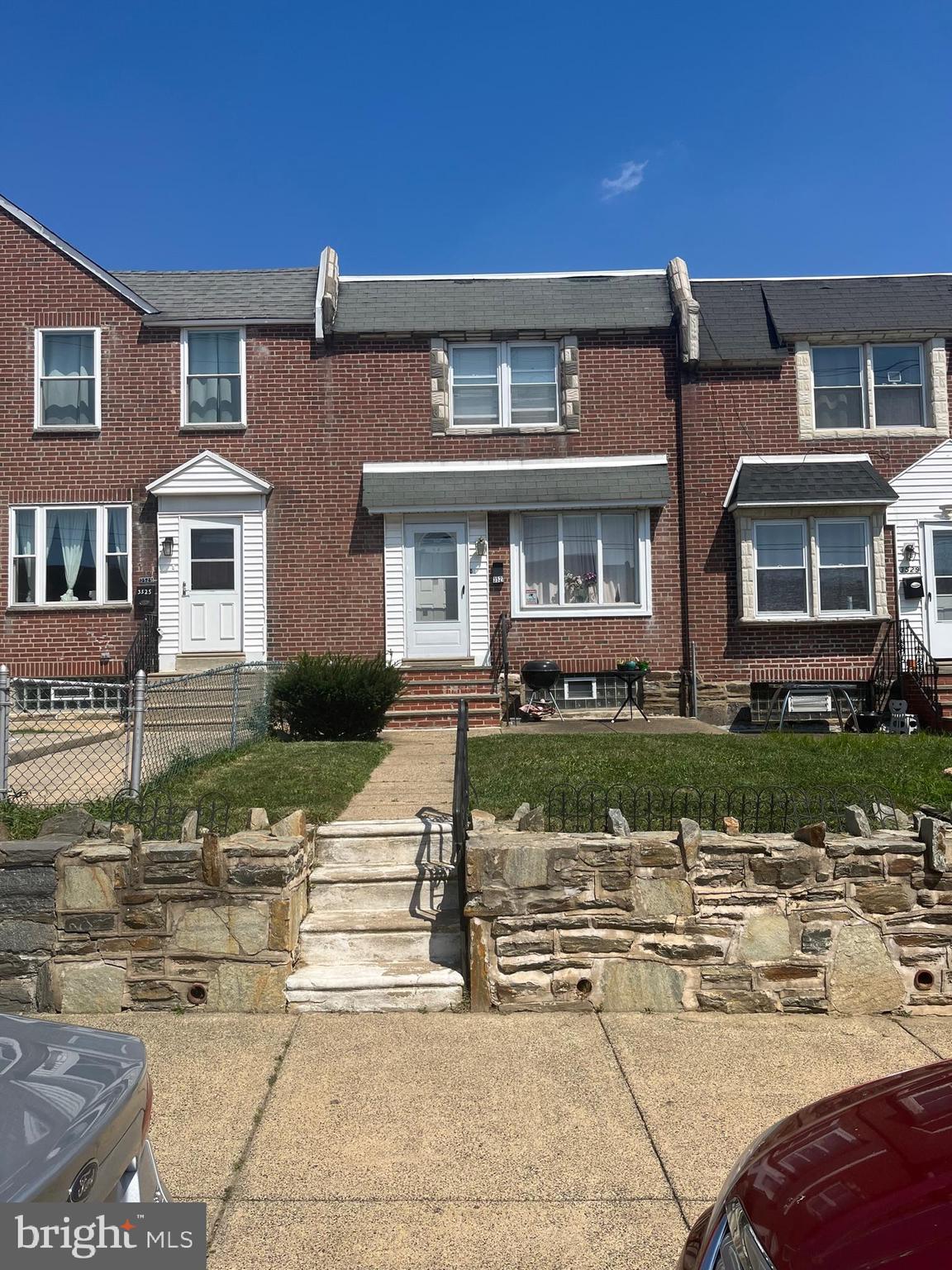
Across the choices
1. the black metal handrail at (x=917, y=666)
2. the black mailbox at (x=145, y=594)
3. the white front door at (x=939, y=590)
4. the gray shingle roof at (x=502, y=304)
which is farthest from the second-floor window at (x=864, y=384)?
the black mailbox at (x=145, y=594)

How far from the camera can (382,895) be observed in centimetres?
689

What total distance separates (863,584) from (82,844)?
13.7m

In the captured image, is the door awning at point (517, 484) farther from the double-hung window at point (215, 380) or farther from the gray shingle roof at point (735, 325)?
the double-hung window at point (215, 380)

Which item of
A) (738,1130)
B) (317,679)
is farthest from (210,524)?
(738,1130)

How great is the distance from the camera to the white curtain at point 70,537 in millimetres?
16562

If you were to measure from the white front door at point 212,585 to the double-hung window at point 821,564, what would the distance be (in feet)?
28.2

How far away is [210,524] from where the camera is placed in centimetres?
1652

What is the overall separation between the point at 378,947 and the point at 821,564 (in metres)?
12.2

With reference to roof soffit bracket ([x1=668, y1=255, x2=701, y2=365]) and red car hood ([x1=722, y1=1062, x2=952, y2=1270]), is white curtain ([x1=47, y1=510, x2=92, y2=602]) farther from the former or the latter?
red car hood ([x1=722, y1=1062, x2=952, y2=1270])

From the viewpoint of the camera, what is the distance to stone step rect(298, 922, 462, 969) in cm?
630

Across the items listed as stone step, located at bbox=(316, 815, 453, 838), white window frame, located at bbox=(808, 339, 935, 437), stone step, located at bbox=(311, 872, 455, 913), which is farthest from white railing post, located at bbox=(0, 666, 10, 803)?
white window frame, located at bbox=(808, 339, 935, 437)

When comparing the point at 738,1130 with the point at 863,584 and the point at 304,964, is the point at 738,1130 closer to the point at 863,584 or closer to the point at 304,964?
the point at 304,964

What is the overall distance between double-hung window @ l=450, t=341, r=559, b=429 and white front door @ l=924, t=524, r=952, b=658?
6.66 m

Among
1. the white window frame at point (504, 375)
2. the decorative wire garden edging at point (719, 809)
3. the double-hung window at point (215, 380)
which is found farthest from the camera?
the white window frame at point (504, 375)
